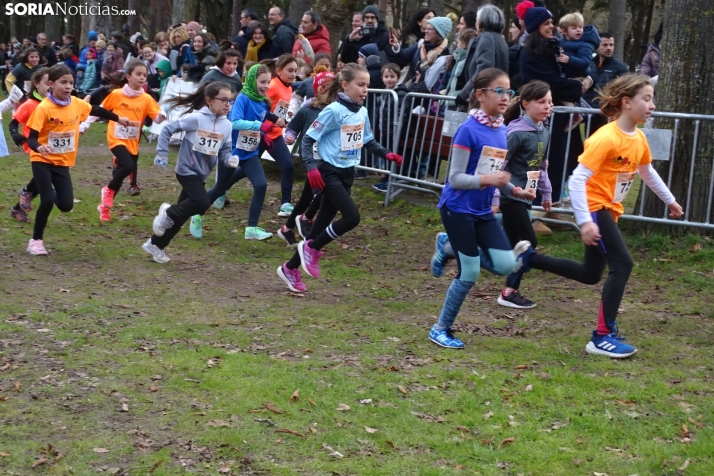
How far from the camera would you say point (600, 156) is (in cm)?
587

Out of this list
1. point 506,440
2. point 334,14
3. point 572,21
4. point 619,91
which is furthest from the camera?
point 334,14

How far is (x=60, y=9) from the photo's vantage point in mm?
42469

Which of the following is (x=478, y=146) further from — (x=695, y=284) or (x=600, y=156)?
(x=695, y=284)

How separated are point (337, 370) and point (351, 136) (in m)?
2.85

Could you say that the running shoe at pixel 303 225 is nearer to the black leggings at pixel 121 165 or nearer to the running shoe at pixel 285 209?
the running shoe at pixel 285 209

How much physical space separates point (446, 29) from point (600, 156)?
6537 mm

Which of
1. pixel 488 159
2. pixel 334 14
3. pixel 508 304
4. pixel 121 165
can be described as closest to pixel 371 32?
pixel 121 165

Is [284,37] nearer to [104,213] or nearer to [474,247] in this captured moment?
[104,213]

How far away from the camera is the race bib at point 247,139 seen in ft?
32.8

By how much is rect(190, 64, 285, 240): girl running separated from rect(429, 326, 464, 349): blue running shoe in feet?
13.4

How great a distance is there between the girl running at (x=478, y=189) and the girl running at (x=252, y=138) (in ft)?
13.6

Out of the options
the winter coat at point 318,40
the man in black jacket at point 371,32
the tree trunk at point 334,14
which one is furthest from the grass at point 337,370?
the tree trunk at point 334,14

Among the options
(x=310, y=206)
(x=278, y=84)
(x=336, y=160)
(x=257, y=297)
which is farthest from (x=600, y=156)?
(x=278, y=84)

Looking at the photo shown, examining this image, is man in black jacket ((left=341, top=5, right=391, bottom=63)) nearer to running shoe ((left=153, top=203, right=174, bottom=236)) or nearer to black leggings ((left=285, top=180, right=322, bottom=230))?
black leggings ((left=285, top=180, right=322, bottom=230))
